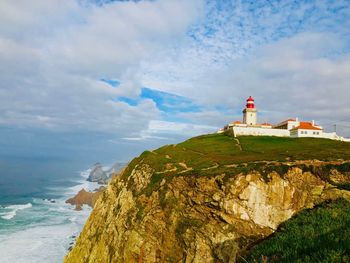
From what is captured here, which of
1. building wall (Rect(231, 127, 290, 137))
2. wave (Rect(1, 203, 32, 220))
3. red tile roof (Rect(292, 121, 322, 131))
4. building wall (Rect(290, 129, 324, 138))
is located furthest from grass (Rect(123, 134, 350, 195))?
wave (Rect(1, 203, 32, 220))

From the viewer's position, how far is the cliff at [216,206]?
30.1 metres

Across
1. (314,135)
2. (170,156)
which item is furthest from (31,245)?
(314,135)

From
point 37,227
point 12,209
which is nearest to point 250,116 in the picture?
point 37,227

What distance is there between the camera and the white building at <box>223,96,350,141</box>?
2601 inches

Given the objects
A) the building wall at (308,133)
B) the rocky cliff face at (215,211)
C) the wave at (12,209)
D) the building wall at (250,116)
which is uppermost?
the building wall at (250,116)

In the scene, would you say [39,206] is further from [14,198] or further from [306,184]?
[306,184]

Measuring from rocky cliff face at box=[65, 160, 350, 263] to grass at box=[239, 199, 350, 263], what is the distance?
2.18 m

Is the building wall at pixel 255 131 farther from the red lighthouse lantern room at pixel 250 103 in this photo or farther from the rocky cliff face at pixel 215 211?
the rocky cliff face at pixel 215 211

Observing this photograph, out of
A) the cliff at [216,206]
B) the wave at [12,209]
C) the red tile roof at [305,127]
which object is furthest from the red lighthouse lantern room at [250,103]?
the wave at [12,209]

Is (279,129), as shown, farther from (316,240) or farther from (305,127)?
(316,240)

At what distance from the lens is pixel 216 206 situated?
32.1 meters

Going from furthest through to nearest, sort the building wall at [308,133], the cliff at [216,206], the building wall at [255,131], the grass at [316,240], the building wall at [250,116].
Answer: the building wall at [250,116], the building wall at [255,131], the building wall at [308,133], the cliff at [216,206], the grass at [316,240]

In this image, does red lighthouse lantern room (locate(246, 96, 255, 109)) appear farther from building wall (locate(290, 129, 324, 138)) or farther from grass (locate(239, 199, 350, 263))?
grass (locate(239, 199, 350, 263))

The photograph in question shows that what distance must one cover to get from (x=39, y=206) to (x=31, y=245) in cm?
4774
